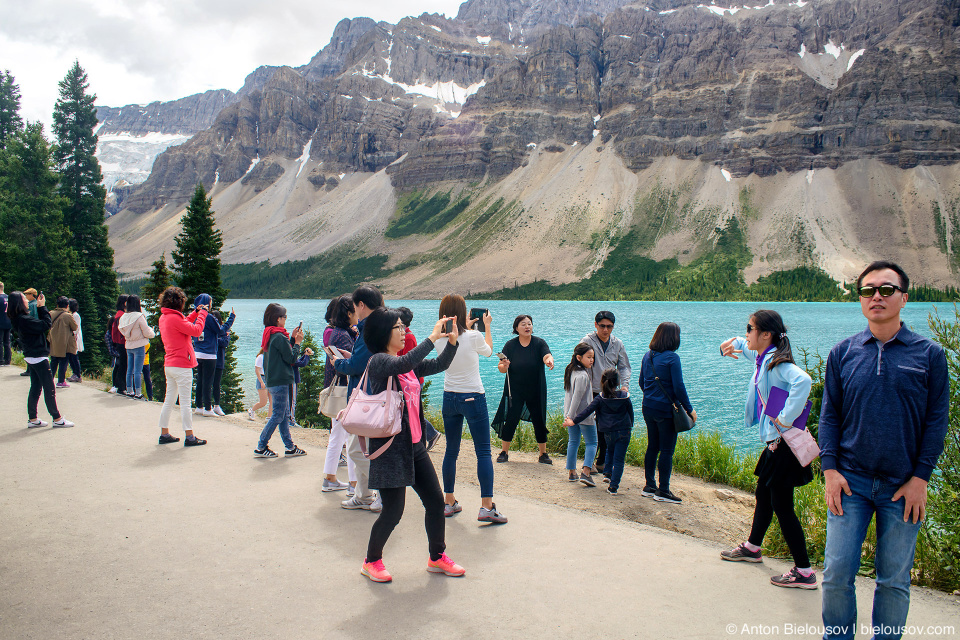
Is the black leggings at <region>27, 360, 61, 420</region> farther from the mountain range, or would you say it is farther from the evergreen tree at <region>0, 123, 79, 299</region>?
the mountain range

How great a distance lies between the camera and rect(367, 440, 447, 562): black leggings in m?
4.53

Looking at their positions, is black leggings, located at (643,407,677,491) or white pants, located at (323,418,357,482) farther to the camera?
black leggings, located at (643,407,677,491)

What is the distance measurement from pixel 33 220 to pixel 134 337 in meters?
23.2

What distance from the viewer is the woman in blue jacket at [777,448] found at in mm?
4514

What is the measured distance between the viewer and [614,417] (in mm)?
7820

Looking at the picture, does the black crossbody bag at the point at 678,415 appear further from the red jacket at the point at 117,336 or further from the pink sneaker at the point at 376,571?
the red jacket at the point at 117,336

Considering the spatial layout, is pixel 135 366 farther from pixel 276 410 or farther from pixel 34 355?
pixel 276 410

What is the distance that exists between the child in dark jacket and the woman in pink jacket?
5.80 meters

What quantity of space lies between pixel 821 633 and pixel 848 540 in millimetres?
994

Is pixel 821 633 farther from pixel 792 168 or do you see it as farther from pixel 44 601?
pixel 792 168

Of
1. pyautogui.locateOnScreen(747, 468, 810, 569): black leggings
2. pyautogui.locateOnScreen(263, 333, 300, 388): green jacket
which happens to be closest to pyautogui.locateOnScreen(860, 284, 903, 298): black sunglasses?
pyautogui.locateOnScreen(747, 468, 810, 569): black leggings

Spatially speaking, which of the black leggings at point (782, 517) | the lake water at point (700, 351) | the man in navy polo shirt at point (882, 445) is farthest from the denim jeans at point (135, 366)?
the man in navy polo shirt at point (882, 445)

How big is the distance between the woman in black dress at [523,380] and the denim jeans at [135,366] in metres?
8.75

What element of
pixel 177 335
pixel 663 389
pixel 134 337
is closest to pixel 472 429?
pixel 663 389
